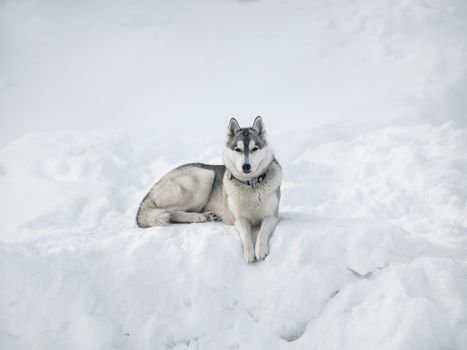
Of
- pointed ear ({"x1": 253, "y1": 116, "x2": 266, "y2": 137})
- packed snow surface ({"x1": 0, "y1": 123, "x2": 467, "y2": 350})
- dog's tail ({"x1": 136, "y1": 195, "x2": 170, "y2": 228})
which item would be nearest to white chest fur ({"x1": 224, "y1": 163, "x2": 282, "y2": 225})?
packed snow surface ({"x1": 0, "y1": 123, "x2": 467, "y2": 350})

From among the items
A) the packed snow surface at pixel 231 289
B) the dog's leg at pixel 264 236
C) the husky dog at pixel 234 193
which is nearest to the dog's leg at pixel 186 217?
the husky dog at pixel 234 193

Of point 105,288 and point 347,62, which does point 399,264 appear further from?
point 347,62

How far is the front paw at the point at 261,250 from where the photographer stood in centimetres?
447

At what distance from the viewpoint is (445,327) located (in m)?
3.65

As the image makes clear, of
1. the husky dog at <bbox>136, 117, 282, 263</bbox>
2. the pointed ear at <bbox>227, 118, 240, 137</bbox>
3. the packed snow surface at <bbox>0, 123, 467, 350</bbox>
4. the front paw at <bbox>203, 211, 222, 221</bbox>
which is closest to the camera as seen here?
the packed snow surface at <bbox>0, 123, 467, 350</bbox>

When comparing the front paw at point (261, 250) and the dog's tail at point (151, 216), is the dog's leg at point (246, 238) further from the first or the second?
the dog's tail at point (151, 216)

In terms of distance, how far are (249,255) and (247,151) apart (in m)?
1.25

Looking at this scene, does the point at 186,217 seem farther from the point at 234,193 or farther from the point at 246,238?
the point at 246,238

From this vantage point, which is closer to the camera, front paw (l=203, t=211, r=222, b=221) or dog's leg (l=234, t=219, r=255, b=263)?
dog's leg (l=234, t=219, r=255, b=263)

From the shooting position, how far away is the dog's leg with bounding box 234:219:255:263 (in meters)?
4.48

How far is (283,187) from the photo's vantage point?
10984 millimetres

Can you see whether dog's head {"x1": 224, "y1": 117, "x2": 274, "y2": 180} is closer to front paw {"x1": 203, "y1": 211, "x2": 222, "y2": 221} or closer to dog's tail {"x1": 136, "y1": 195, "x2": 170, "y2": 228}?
front paw {"x1": 203, "y1": 211, "x2": 222, "y2": 221}

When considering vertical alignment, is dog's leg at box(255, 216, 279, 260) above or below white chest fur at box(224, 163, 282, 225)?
below

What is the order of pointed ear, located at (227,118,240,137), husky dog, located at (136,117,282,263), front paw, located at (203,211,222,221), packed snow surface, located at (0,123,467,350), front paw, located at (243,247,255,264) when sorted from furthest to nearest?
front paw, located at (203,211,222,221), pointed ear, located at (227,118,240,137), husky dog, located at (136,117,282,263), front paw, located at (243,247,255,264), packed snow surface, located at (0,123,467,350)
